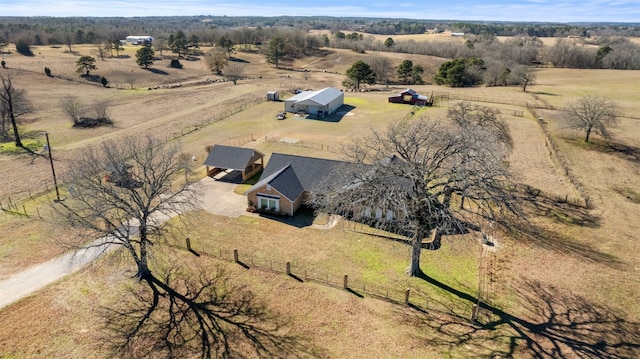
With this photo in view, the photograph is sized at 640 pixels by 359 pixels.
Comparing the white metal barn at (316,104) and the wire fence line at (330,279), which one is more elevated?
the white metal barn at (316,104)

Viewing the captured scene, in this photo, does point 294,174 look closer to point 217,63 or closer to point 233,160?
point 233,160

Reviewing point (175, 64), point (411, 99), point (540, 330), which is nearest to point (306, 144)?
point (411, 99)

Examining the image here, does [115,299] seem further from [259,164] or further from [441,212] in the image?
[259,164]

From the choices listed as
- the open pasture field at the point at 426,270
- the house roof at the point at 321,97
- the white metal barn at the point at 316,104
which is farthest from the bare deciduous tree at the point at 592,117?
the house roof at the point at 321,97

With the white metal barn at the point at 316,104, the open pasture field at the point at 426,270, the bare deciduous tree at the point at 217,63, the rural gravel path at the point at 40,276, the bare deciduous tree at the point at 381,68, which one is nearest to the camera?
the open pasture field at the point at 426,270

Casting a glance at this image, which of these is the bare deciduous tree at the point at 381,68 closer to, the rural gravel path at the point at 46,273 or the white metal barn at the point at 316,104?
the white metal barn at the point at 316,104

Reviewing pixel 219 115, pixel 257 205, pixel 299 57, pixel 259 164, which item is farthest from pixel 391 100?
pixel 299 57

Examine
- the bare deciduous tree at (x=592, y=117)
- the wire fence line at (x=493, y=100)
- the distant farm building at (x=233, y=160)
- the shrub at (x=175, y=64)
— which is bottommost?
the distant farm building at (x=233, y=160)

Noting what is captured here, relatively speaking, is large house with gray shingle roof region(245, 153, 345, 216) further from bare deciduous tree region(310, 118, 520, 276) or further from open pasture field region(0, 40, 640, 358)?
bare deciduous tree region(310, 118, 520, 276)
